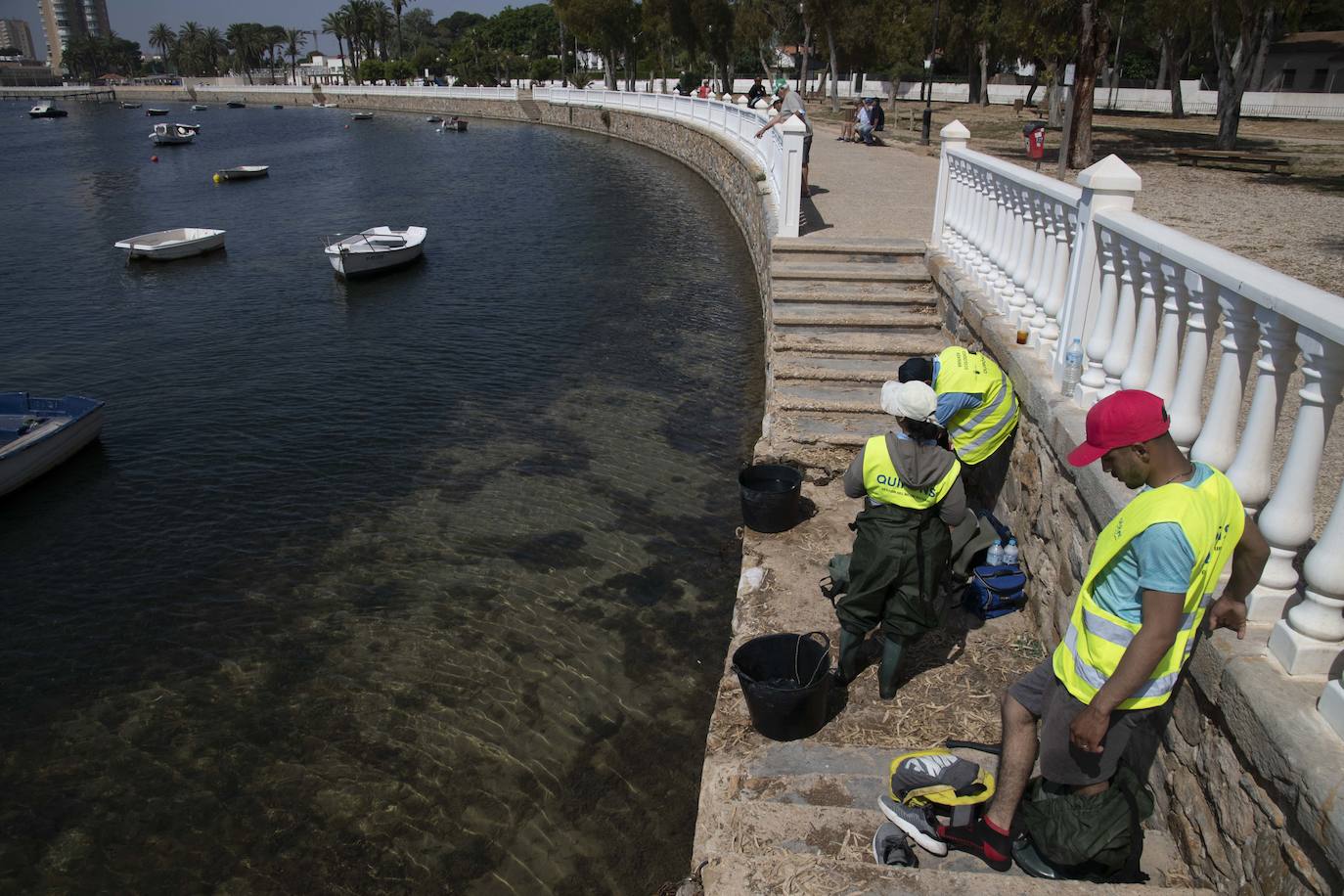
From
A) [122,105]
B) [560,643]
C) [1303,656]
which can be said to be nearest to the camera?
[1303,656]

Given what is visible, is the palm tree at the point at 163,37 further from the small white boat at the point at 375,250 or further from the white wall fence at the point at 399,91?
the small white boat at the point at 375,250

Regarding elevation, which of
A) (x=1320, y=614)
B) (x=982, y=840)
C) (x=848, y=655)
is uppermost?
(x=1320, y=614)

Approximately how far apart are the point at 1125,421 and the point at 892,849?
194 centimetres

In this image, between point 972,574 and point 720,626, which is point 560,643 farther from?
point 972,574

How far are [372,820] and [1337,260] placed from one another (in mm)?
10709

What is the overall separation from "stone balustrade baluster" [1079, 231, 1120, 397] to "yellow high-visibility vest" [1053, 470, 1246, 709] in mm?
2104

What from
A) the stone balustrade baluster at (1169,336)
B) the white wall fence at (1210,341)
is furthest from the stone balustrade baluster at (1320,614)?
the stone balustrade baluster at (1169,336)

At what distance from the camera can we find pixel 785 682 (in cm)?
515

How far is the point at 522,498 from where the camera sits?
995 centimetres

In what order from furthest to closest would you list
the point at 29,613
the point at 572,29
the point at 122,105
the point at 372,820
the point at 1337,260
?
1. the point at 122,105
2. the point at 572,29
3. the point at 1337,260
4. the point at 29,613
5. the point at 372,820

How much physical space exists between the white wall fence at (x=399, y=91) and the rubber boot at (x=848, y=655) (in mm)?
71669

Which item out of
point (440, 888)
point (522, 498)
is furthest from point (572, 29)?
point (440, 888)

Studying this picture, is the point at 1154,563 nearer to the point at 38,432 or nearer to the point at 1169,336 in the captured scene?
the point at 1169,336

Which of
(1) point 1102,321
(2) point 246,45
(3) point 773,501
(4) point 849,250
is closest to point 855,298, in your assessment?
(4) point 849,250
